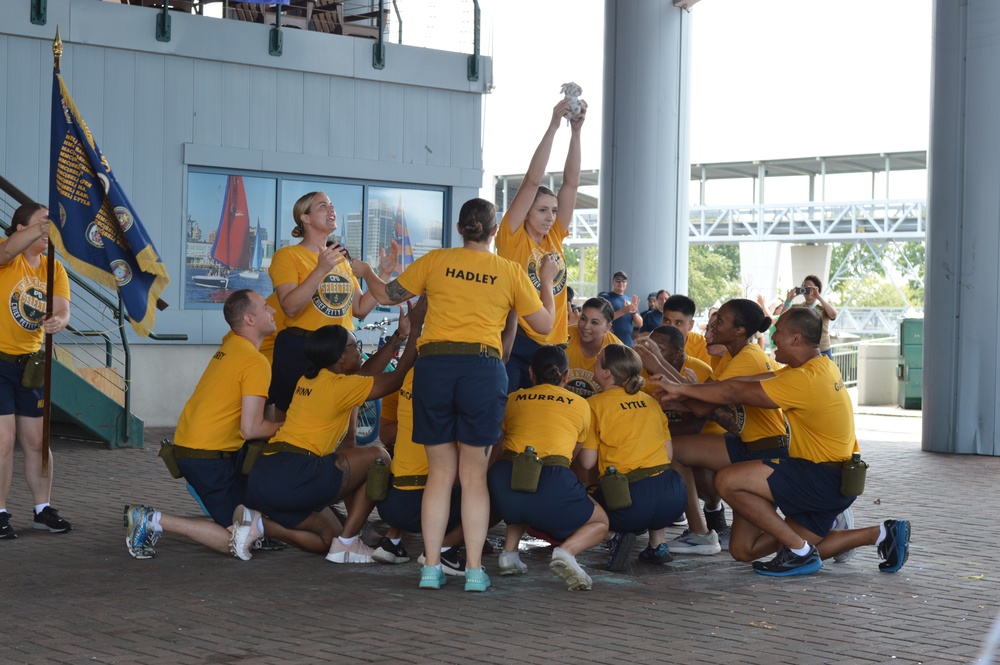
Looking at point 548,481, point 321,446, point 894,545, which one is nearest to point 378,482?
point 321,446

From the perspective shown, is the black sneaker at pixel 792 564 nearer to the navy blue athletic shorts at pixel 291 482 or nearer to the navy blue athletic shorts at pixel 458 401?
the navy blue athletic shorts at pixel 458 401

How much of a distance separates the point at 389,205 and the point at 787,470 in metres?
10.2

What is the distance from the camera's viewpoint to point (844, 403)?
6.51 m

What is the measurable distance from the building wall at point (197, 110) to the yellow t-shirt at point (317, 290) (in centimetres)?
720

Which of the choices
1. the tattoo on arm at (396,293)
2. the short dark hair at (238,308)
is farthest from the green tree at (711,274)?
the tattoo on arm at (396,293)

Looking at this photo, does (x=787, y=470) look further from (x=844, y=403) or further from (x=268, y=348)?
(x=268, y=348)

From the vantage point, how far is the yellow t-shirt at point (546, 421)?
20.9 feet

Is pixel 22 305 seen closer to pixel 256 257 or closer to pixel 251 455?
pixel 251 455

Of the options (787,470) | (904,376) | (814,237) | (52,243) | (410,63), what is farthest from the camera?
(814,237)

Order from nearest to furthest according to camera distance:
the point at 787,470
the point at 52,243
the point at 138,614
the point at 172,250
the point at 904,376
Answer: the point at 138,614, the point at 787,470, the point at 52,243, the point at 172,250, the point at 904,376

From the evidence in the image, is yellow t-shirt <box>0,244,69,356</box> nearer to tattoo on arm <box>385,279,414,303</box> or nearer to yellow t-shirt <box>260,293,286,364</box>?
yellow t-shirt <box>260,293,286,364</box>

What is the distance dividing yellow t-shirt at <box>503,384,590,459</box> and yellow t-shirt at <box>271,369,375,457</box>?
0.84m

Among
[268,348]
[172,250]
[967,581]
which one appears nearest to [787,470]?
[967,581]

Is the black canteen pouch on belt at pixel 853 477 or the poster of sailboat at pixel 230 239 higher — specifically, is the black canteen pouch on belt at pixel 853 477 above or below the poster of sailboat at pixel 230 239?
below
